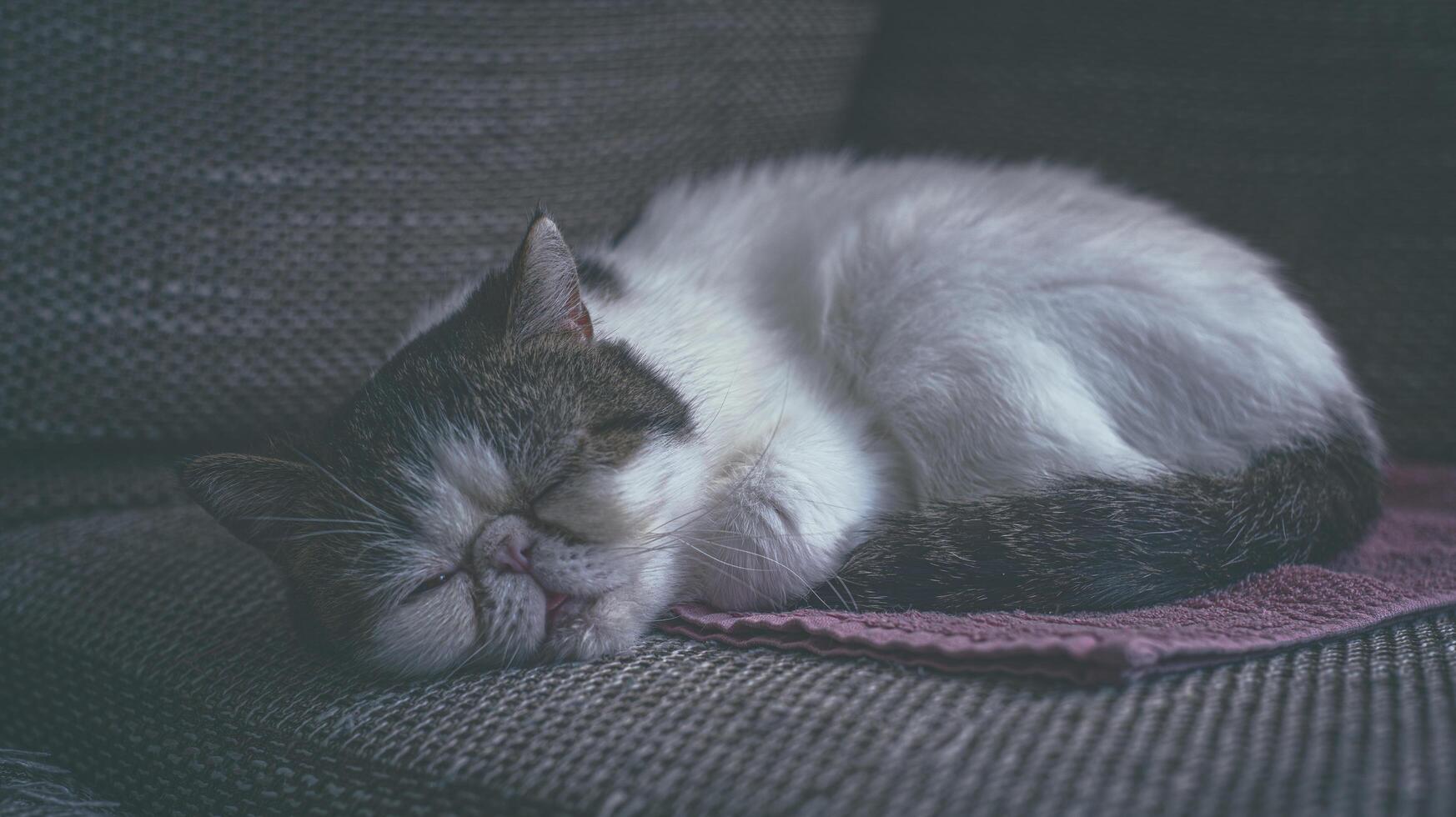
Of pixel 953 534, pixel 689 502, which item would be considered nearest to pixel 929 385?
pixel 953 534

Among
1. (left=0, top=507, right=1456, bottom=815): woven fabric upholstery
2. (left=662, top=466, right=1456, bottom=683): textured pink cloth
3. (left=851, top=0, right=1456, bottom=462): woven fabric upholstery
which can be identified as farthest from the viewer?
(left=851, top=0, right=1456, bottom=462): woven fabric upholstery

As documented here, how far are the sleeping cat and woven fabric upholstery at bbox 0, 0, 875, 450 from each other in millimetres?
399

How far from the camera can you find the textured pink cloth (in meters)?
0.64

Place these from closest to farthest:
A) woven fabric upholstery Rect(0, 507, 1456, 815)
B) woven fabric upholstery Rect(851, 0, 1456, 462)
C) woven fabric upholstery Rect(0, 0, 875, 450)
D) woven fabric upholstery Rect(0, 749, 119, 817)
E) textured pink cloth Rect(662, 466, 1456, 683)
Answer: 1. woven fabric upholstery Rect(0, 507, 1456, 815)
2. textured pink cloth Rect(662, 466, 1456, 683)
3. woven fabric upholstery Rect(0, 749, 119, 817)
4. woven fabric upholstery Rect(0, 0, 875, 450)
5. woven fabric upholstery Rect(851, 0, 1456, 462)

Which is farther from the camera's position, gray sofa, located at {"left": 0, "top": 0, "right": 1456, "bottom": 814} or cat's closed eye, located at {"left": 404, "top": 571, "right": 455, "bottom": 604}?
cat's closed eye, located at {"left": 404, "top": 571, "right": 455, "bottom": 604}

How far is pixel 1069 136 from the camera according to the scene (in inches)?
59.9

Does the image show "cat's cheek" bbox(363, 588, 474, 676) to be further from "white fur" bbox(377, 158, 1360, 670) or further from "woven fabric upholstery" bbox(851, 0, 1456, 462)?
"woven fabric upholstery" bbox(851, 0, 1456, 462)

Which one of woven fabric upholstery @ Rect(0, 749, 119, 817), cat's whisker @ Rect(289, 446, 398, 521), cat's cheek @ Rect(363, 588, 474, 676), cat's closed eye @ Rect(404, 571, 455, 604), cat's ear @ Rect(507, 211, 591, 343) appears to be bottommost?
woven fabric upholstery @ Rect(0, 749, 119, 817)

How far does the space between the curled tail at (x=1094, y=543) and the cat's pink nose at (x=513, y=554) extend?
0.30 meters

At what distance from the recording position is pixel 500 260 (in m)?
1.40

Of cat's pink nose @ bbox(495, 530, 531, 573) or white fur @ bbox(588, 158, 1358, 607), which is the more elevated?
white fur @ bbox(588, 158, 1358, 607)

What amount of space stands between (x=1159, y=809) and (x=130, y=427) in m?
1.33

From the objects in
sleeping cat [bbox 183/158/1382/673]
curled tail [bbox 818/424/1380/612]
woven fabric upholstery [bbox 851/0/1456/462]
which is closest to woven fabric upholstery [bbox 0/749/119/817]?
sleeping cat [bbox 183/158/1382/673]

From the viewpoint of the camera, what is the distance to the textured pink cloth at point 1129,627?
644mm
